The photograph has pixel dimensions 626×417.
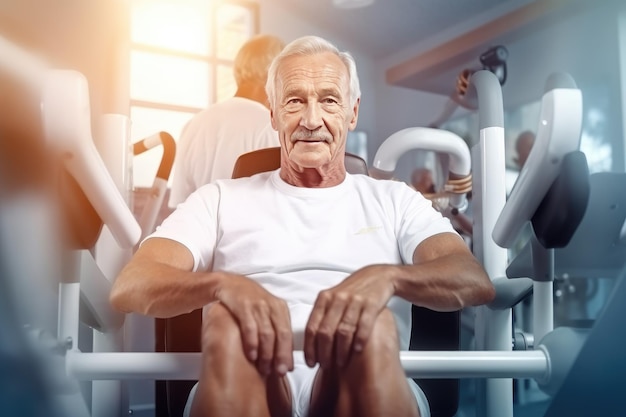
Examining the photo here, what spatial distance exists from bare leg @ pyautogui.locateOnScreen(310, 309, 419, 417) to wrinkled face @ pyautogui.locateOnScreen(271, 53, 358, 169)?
23cm

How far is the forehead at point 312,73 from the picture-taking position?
0.66m

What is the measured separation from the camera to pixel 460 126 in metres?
0.95

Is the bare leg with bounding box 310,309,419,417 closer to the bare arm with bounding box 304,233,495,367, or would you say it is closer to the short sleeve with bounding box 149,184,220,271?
the bare arm with bounding box 304,233,495,367

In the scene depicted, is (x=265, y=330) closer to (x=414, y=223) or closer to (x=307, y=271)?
(x=307, y=271)

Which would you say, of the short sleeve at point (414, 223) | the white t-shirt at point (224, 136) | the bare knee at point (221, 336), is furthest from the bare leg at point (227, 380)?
the white t-shirt at point (224, 136)

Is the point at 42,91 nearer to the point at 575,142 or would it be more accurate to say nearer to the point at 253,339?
the point at 253,339

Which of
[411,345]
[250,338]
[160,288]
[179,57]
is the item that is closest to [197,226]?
[160,288]

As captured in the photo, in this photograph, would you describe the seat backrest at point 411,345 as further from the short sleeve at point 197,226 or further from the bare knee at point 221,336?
the bare knee at point 221,336

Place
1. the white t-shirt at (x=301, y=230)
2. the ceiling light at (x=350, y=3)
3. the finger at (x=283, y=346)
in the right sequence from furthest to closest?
the ceiling light at (x=350, y=3) → the white t-shirt at (x=301, y=230) → the finger at (x=283, y=346)

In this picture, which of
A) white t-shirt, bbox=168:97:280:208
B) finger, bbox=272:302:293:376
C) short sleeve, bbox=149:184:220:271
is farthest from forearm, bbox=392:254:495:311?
white t-shirt, bbox=168:97:280:208

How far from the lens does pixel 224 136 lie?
0.89 metres

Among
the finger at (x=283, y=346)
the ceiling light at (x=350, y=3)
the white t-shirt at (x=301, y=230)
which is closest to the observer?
the finger at (x=283, y=346)

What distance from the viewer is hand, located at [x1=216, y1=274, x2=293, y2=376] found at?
47 cm

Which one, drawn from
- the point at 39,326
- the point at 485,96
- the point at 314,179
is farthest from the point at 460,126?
the point at 39,326
